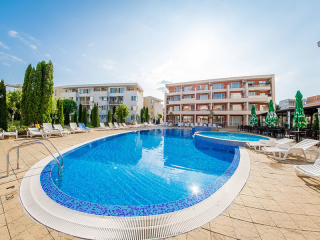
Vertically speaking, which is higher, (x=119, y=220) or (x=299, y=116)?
(x=299, y=116)

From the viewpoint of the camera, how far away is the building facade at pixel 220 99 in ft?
79.9

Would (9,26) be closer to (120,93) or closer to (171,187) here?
(171,187)

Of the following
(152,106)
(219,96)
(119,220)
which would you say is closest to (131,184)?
(119,220)

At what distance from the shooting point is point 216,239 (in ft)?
4.99

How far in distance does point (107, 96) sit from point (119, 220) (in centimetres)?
3321

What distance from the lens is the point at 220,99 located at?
2602 centimetres

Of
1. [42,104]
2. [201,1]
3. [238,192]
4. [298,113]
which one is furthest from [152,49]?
[238,192]

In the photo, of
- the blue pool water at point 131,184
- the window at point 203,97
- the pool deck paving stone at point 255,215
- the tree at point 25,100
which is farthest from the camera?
the window at point 203,97

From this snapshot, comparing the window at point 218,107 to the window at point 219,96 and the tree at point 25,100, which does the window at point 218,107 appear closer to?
the window at point 219,96

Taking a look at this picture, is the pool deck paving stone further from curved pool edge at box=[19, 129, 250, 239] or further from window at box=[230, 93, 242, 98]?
window at box=[230, 93, 242, 98]

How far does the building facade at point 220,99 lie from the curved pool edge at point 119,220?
26.7 metres

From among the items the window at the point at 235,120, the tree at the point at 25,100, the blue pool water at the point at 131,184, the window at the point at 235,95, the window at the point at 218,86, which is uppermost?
the window at the point at 218,86

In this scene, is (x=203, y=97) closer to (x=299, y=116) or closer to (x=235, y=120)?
(x=235, y=120)

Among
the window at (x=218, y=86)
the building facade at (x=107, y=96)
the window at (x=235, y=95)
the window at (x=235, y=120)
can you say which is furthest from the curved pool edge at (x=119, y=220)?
the building facade at (x=107, y=96)
